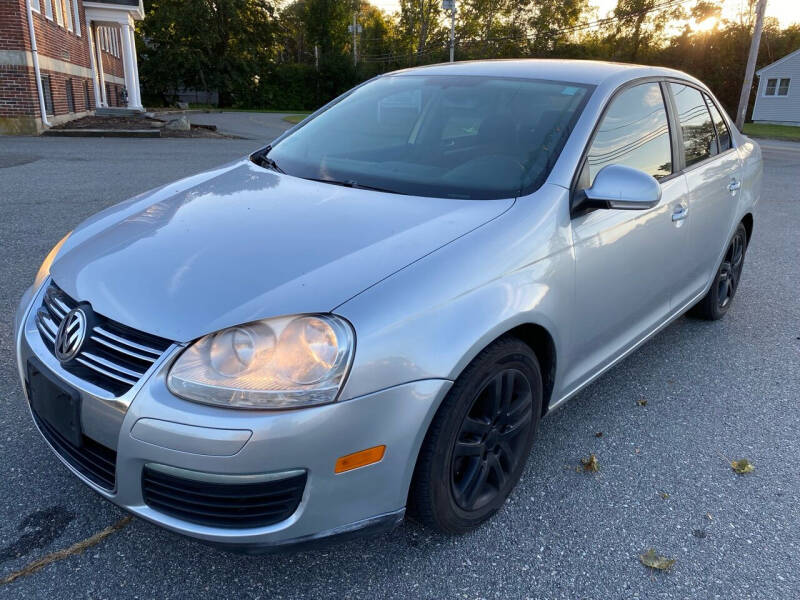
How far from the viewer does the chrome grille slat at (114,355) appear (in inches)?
69.0

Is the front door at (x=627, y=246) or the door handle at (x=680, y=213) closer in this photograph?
the front door at (x=627, y=246)

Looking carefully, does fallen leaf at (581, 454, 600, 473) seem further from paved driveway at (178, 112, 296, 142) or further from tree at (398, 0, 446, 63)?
tree at (398, 0, 446, 63)

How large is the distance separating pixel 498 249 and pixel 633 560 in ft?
3.82

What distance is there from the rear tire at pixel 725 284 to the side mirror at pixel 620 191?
205 centimetres

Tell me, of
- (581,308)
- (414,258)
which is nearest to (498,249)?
(414,258)

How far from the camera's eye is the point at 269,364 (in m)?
1.71

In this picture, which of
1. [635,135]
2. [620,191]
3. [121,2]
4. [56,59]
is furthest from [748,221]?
[121,2]

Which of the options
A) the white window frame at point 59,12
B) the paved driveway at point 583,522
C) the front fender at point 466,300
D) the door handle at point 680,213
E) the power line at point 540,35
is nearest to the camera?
the front fender at point 466,300

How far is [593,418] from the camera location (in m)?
3.12

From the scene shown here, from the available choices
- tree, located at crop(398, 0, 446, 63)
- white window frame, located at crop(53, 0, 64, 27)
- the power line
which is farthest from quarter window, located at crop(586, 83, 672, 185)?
tree, located at crop(398, 0, 446, 63)

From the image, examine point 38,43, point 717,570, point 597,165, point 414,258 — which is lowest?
point 717,570

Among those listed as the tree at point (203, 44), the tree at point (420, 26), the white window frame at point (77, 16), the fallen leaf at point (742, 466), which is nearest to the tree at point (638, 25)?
the tree at point (420, 26)

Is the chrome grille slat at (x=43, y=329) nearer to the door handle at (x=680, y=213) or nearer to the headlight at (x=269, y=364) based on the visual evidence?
the headlight at (x=269, y=364)

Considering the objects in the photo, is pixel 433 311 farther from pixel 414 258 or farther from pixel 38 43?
pixel 38 43
